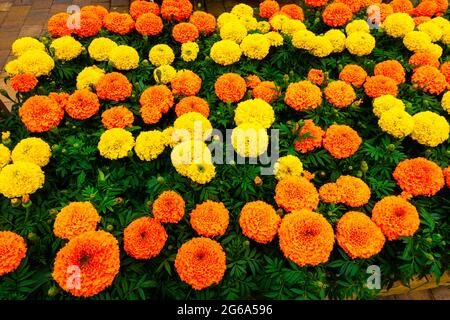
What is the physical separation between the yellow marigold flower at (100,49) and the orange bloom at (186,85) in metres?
0.58

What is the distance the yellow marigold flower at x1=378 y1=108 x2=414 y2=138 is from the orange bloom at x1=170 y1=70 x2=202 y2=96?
1.23 meters

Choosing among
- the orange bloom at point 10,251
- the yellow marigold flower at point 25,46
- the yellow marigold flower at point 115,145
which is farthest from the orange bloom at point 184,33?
the orange bloom at point 10,251

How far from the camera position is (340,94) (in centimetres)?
238

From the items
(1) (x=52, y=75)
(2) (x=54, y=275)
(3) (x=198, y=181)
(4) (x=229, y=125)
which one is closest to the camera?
(2) (x=54, y=275)

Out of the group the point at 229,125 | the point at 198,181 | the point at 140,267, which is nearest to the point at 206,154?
the point at 198,181

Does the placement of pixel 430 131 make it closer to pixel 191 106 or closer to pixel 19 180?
pixel 191 106

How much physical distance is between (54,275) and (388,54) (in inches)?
107

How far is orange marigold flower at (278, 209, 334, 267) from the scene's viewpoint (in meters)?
1.69

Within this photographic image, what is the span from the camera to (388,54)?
2840 mm

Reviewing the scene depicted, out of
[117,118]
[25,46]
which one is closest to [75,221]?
[117,118]

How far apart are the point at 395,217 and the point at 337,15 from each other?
1.86 meters

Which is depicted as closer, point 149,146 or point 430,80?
point 149,146

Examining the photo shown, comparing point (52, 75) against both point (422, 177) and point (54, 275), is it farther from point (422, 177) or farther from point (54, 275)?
point (422, 177)

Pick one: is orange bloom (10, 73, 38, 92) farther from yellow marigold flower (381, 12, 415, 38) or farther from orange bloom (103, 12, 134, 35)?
yellow marigold flower (381, 12, 415, 38)
